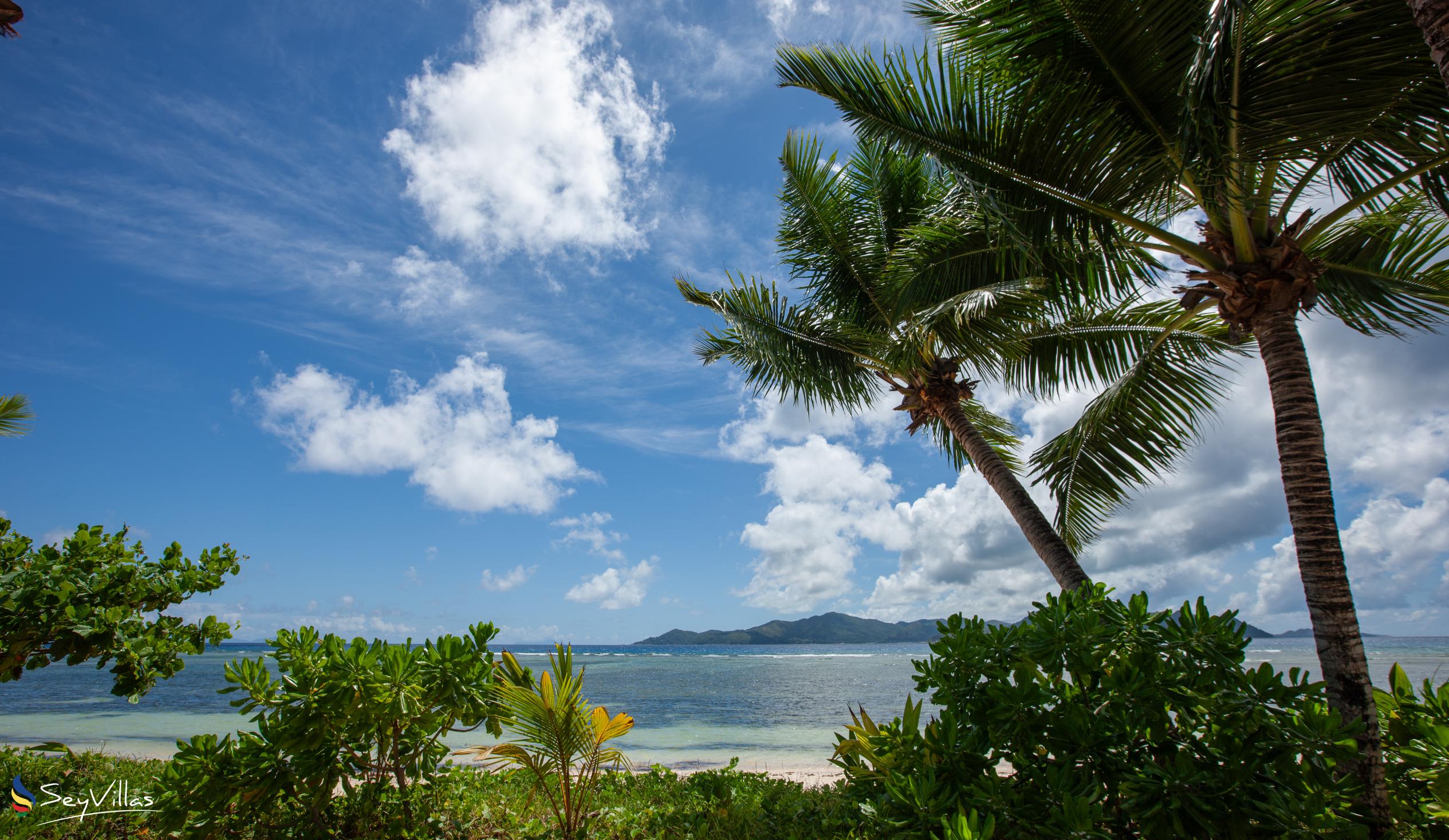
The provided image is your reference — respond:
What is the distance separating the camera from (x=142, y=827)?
12.9 ft

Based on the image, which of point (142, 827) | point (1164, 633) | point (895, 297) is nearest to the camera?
point (1164, 633)

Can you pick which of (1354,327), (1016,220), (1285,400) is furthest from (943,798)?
(1354,327)

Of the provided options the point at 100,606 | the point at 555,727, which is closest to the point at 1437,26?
the point at 555,727

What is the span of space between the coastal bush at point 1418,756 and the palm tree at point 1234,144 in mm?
159

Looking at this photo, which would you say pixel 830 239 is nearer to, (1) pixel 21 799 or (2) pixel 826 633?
(1) pixel 21 799

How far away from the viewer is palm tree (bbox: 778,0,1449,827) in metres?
3.68

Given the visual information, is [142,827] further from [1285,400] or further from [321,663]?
[1285,400]

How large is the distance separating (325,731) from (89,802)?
249 centimetres

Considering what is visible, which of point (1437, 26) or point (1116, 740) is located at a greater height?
point (1437, 26)

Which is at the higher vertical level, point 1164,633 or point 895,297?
point 895,297

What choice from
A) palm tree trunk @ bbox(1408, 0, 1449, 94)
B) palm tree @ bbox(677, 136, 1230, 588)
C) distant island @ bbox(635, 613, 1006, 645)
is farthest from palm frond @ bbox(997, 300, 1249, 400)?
distant island @ bbox(635, 613, 1006, 645)

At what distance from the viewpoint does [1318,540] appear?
12.2 feet

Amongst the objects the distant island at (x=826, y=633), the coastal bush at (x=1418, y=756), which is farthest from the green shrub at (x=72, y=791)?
the distant island at (x=826, y=633)

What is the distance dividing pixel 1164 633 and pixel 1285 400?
2.28 m
